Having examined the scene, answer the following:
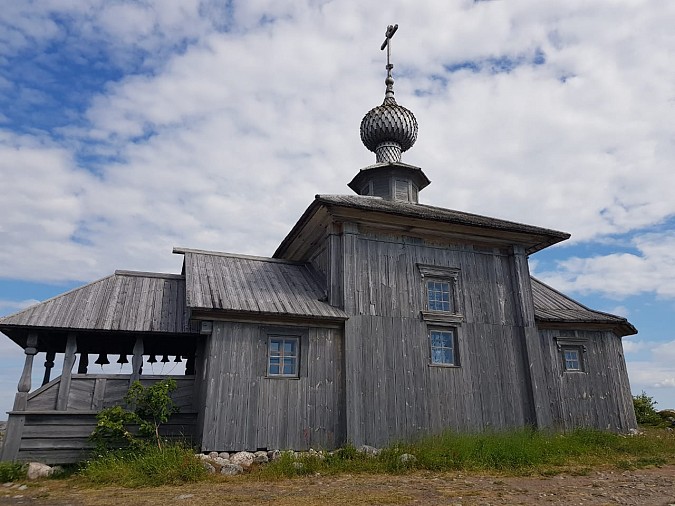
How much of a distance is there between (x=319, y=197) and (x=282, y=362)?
3.74m

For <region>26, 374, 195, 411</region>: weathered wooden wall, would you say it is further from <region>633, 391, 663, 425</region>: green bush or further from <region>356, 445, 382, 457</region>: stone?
<region>633, 391, 663, 425</region>: green bush

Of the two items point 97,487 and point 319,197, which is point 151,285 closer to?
point 319,197

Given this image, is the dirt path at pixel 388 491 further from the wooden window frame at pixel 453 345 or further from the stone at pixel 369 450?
the wooden window frame at pixel 453 345

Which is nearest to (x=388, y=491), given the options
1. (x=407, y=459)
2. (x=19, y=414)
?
(x=407, y=459)

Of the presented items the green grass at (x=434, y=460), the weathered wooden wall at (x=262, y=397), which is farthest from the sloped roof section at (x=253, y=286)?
the green grass at (x=434, y=460)

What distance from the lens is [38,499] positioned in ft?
25.0

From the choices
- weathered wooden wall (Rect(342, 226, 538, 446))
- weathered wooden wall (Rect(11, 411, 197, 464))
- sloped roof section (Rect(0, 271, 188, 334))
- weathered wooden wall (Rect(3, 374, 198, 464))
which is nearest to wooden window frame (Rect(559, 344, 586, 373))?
weathered wooden wall (Rect(342, 226, 538, 446))

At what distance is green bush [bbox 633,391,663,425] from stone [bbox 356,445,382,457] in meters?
12.6

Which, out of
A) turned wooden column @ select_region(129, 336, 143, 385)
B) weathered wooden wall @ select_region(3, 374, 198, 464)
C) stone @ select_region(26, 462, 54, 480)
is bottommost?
stone @ select_region(26, 462, 54, 480)

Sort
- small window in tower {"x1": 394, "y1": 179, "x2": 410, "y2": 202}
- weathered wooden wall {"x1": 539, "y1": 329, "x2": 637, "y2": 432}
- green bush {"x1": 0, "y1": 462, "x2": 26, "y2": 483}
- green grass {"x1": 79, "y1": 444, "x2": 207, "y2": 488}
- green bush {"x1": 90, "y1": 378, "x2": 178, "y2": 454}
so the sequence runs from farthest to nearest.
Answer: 1. small window in tower {"x1": 394, "y1": 179, "x2": 410, "y2": 202}
2. weathered wooden wall {"x1": 539, "y1": 329, "x2": 637, "y2": 432}
3. green bush {"x1": 90, "y1": 378, "x2": 178, "y2": 454}
4. green bush {"x1": 0, "y1": 462, "x2": 26, "y2": 483}
5. green grass {"x1": 79, "y1": 444, "x2": 207, "y2": 488}

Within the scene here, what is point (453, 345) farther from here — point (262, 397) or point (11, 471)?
point (11, 471)

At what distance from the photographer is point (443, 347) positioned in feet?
41.7

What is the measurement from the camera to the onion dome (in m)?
17.5

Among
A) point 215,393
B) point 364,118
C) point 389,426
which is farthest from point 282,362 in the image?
point 364,118
